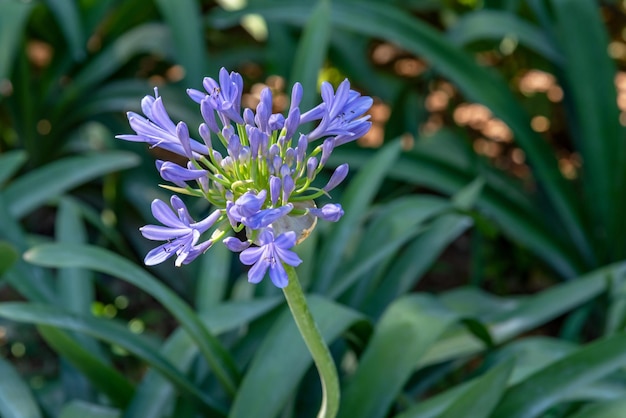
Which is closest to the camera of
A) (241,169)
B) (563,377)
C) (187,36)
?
(241,169)

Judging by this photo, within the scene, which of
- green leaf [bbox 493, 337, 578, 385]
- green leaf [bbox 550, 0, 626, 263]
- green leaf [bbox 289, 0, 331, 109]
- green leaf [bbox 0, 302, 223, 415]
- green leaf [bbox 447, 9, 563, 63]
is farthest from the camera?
green leaf [bbox 447, 9, 563, 63]

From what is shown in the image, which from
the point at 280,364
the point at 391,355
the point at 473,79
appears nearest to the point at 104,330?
the point at 280,364

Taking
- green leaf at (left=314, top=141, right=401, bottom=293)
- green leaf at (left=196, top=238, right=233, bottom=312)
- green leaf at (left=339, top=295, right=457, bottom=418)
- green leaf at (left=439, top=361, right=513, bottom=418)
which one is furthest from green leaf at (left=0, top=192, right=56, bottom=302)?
green leaf at (left=439, top=361, right=513, bottom=418)

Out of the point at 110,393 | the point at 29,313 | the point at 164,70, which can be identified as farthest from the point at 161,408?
the point at 164,70

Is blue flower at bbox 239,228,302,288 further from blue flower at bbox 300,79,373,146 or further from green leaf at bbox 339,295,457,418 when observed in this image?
green leaf at bbox 339,295,457,418

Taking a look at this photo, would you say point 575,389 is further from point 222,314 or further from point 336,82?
point 336,82

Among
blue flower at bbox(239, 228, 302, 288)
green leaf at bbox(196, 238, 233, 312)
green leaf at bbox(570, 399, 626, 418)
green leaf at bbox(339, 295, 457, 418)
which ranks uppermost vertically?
blue flower at bbox(239, 228, 302, 288)

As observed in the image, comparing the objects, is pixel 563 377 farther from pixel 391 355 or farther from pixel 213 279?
pixel 213 279
